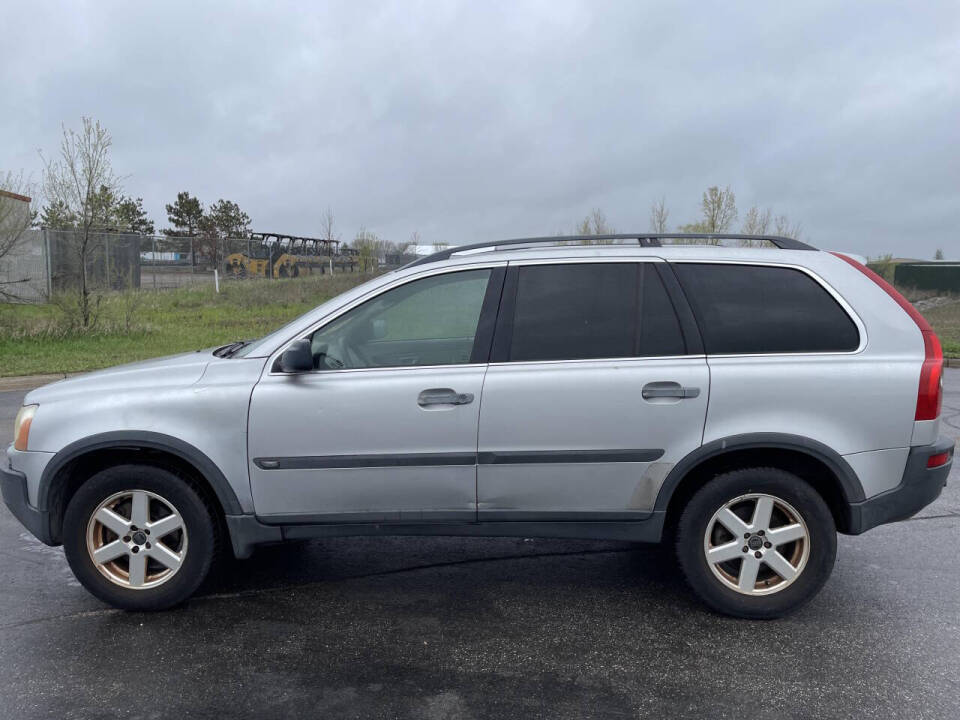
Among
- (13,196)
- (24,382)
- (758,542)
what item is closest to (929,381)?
(758,542)

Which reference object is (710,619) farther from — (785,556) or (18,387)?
(18,387)

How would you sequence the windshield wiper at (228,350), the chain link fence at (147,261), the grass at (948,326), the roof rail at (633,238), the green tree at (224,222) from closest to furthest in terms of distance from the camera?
the roof rail at (633,238), the windshield wiper at (228,350), the grass at (948,326), the chain link fence at (147,261), the green tree at (224,222)

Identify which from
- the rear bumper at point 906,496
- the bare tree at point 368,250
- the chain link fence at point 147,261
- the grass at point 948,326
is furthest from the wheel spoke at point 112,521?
the bare tree at point 368,250

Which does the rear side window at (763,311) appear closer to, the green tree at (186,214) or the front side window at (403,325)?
the front side window at (403,325)

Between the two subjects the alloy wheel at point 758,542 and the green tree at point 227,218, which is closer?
the alloy wheel at point 758,542

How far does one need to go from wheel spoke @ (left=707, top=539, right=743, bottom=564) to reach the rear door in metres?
0.37

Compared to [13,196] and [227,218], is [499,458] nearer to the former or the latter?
[13,196]

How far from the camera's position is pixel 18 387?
11.5 metres

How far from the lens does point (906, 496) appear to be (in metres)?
3.73

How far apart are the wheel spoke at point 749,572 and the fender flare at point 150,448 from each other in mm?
2379

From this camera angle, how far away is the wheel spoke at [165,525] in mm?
3826

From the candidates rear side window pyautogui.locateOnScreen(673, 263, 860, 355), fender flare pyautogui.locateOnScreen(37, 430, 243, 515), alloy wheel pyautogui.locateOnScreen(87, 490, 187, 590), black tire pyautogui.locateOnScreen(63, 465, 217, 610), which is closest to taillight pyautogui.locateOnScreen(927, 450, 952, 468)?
rear side window pyautogui.locateOnScreen(673, 263, 860, 355)

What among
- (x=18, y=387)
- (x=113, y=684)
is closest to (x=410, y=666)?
(x=113, y=684)

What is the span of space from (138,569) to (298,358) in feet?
4.29
